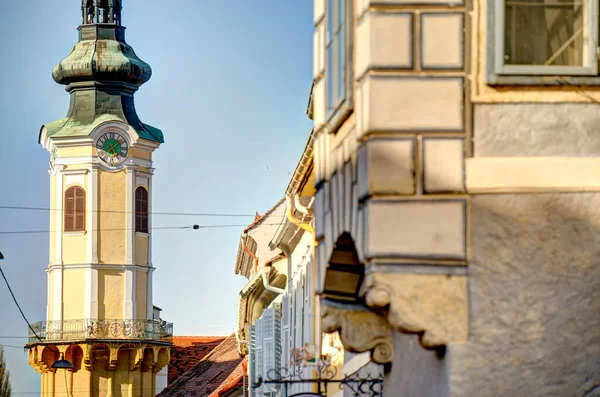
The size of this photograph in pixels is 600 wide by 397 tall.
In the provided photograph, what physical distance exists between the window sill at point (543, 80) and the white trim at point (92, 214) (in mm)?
64064

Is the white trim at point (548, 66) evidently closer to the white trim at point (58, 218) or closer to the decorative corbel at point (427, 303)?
the decorative corbel at point (427, 303)

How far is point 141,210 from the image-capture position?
7475 cm

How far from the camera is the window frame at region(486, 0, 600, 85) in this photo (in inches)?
355

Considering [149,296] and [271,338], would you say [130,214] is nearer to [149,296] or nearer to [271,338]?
[149,296]

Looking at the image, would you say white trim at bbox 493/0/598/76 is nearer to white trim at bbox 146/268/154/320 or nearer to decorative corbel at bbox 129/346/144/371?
decorative corbel at bbox 129/346/144/371

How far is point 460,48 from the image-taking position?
8992 mm

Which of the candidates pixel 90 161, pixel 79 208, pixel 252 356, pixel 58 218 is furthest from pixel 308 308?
pixel 58 218

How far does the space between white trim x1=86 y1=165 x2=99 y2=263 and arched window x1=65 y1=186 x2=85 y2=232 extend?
0.24m

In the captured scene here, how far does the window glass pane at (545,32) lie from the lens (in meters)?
9.11

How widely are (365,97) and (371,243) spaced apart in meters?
0.72

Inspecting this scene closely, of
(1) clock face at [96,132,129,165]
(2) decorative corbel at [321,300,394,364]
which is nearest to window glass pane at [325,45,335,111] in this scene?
(2) decorative corbel at [321,300,394,364]

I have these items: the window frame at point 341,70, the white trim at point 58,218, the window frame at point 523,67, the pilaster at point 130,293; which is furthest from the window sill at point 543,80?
the pilaster at point 130,293

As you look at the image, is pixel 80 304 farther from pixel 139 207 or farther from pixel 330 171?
pixel 330 171

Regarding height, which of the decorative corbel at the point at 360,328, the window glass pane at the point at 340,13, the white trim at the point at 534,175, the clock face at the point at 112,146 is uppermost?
the clock face at the point at 112,146
